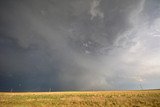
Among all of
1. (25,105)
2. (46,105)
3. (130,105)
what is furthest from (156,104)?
(25,105)

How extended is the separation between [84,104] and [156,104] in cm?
1477

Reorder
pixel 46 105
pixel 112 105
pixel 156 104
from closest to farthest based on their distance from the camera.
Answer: pixel 156 104 < pixel 112 105 < pixel 46 105

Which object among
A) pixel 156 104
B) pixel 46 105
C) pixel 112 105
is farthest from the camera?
pixel 46 105

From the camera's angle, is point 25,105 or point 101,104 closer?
point 101,104

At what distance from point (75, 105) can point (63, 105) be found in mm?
2667

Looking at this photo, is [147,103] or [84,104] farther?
[84,104]

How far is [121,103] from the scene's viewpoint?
115ft

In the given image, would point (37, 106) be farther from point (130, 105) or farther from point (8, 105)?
point (130, 105)

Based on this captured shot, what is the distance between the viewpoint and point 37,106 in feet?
119

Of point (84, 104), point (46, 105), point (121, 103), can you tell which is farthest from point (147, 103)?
point (46, 105)

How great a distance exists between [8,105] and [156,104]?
3244 cm

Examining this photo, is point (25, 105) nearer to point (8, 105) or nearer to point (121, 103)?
point (8, 105)

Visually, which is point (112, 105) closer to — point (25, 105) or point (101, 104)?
point (101, 104)

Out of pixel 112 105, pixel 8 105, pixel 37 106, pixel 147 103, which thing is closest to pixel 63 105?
pixel 37 106
